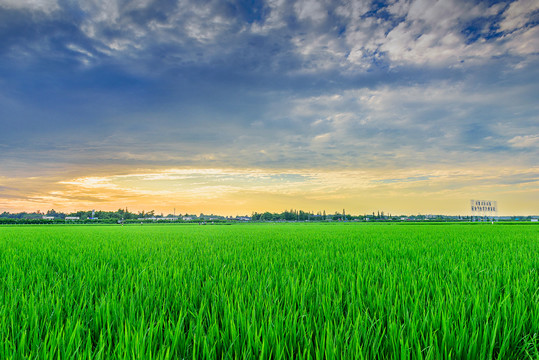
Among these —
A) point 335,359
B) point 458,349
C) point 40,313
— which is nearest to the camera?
point 335,359

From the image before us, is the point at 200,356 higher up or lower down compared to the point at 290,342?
lower down

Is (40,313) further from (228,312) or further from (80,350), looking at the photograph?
(228,312)

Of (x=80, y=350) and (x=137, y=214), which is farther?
(x=137, y=214)

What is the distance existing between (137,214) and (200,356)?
187015mm

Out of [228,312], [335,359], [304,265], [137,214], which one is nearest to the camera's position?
[335,359]

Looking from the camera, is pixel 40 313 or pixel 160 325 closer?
pixel 160 325

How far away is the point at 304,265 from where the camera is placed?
464cm

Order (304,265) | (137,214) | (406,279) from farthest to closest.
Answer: (137,214), (304,265), (406,279)

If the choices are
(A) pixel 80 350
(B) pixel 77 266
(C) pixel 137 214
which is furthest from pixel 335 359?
(C) pixel 137 214

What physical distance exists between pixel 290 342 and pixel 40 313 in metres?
2.19

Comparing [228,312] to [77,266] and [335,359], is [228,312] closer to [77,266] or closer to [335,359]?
[335,359]

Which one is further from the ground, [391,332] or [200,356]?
[391,332]

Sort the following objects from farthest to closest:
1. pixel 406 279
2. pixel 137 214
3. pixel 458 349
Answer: pixel 137 214, pixel 406 279, pixel 458 349

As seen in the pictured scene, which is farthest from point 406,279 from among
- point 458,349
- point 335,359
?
point 335,359
